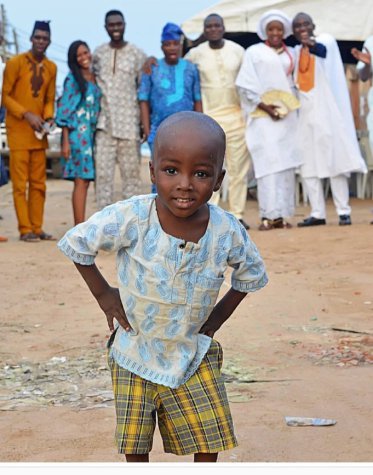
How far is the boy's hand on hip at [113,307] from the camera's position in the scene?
2844 millimetres

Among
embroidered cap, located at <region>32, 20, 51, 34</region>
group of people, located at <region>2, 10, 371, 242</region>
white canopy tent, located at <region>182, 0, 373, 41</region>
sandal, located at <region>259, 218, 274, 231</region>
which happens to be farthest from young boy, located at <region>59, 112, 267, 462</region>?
white canopy tent, located at <region>182, 0, 373, 41</region>

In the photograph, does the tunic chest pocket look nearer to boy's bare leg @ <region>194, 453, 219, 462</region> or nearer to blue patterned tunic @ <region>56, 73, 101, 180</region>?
boy's bare leg @ <region>194, 453, 219, 462</region>

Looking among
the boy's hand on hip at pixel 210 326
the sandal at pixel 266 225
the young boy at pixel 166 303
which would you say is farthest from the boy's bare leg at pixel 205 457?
the sandal at pixel 266 225

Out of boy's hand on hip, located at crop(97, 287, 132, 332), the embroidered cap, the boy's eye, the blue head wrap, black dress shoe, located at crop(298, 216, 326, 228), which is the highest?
the embroidered cap

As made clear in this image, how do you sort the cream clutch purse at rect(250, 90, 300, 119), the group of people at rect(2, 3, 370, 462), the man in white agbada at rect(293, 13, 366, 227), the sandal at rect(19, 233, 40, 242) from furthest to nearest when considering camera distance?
1. the man in white agbada at rect(293, 13, 366, 227)
2. the cream clutch purse at rect(250, 90, 300, 119)
3. the sandal at rect(19, 233, 40, 242)
4. the group of people at rect(2, 3, 370, 462)

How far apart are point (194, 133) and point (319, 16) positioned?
10.4 m

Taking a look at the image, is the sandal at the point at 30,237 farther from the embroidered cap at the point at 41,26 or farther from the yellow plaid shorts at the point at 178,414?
the yellow plaid shorts at the point at 178,414

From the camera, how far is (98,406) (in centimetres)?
404

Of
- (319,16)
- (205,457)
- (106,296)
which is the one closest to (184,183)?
(106,296)

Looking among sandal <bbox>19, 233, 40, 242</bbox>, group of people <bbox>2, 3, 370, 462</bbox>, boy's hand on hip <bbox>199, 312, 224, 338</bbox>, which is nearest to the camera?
boy's hand on hip <bbox>199, 312, 224, 338</bbox>

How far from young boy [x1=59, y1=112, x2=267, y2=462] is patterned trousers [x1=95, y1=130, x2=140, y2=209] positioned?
6655 millimetres

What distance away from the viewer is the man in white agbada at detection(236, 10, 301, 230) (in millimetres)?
→ 9930

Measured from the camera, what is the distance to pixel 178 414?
2814mm

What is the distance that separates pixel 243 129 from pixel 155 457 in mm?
7146
